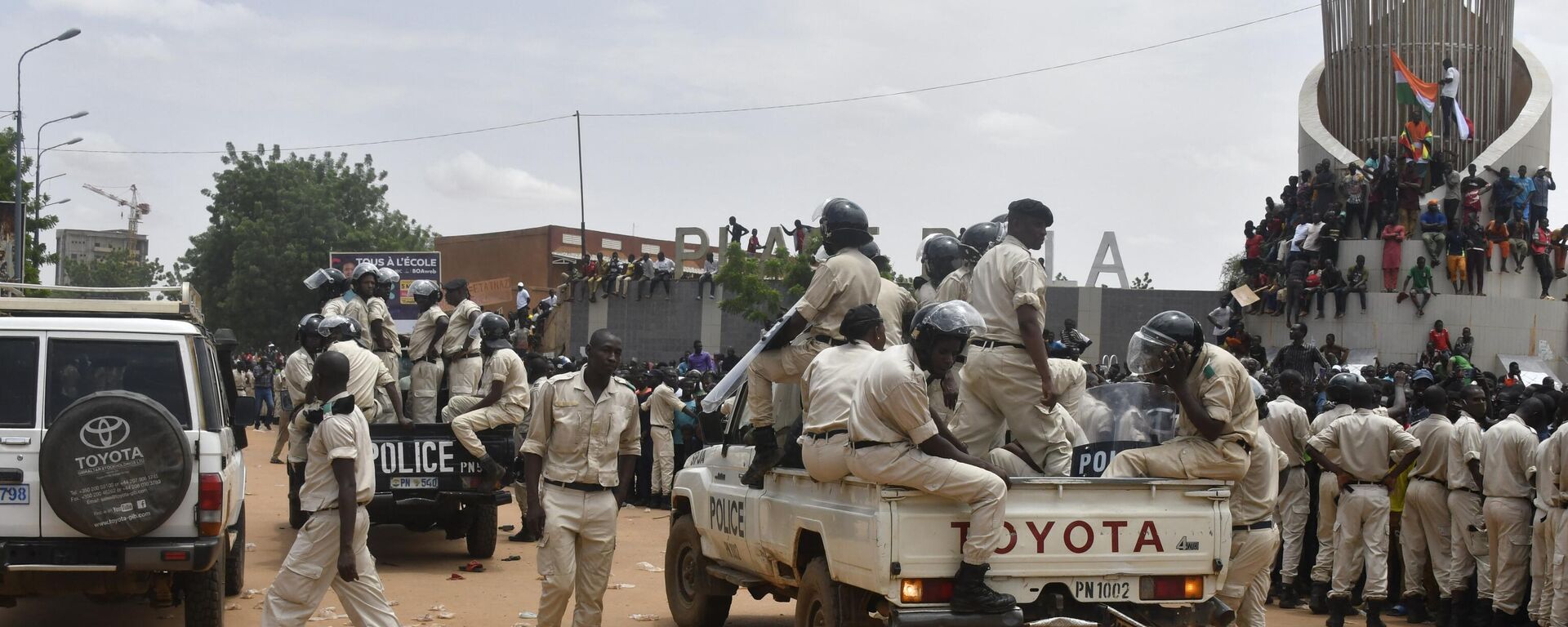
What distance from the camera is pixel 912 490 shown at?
6023mm

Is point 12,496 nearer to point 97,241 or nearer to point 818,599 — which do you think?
point 818,599

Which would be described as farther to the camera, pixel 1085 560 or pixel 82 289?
pixel 82 289

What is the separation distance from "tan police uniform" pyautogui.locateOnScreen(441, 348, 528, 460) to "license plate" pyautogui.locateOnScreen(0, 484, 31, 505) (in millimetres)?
4387

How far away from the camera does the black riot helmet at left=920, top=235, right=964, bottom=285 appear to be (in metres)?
8.62

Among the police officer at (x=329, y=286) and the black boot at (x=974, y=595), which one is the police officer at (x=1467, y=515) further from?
the police officer at (x=329, y=286)

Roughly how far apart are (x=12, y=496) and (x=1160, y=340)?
18.4 feet

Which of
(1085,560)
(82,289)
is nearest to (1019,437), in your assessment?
(1085,560)

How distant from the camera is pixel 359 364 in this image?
37.5 ft

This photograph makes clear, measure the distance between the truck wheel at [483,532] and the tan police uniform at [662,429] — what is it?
17.2 ft

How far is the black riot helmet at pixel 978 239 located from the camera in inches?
349

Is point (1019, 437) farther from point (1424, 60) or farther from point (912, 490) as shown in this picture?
point (1424, 60)

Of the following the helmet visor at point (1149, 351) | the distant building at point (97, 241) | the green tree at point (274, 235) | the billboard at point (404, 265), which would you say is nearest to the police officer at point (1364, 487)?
the helmet visor at point (1149, 351)

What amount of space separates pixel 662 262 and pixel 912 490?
122 ft

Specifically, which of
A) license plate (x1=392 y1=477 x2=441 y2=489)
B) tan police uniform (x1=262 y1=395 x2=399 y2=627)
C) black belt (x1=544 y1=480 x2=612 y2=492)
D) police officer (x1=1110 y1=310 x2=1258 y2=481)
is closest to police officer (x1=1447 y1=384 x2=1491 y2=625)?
police officer (x1=1110 y1=310 x2=1258 y2=481)
